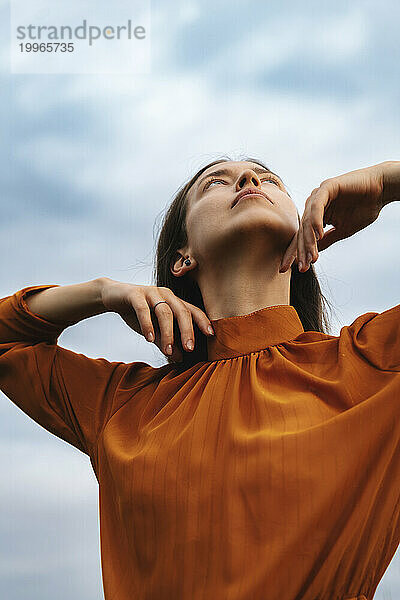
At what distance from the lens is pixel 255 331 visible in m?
2.53

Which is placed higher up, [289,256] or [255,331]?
[289,256]

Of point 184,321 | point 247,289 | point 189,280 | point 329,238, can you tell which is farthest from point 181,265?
point 329,238

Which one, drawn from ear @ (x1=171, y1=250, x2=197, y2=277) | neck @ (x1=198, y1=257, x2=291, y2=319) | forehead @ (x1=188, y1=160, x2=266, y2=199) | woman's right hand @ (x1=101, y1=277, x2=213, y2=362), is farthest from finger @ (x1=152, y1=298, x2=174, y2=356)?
forehead @ (x1=188, y1=160, x2=266, y2=199)

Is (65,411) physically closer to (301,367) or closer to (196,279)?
(196,279)

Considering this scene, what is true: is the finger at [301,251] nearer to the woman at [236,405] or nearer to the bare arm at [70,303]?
the woman at [236,405]

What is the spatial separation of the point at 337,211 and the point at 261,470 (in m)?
0.89

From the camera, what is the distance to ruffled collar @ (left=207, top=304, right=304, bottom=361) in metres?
2.52

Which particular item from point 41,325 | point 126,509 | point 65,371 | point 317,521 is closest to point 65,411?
point 65,371

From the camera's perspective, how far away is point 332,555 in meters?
2.02

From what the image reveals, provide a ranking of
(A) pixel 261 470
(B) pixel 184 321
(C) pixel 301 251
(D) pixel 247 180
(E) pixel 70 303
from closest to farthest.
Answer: (A) pixel 261 470
(C) pixel 301 251
(B) pixel 184 321
(D) pixel 247 180
(E) pixel 70 303

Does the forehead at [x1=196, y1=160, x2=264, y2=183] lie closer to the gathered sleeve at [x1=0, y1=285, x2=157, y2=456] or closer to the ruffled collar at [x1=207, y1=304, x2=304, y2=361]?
the ruffled collar at [x1=207, y1=304, x2=304, y2=361]

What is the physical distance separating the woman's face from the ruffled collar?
0.70 ft

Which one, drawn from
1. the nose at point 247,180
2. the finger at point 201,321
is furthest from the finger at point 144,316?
the nose at point 247,180

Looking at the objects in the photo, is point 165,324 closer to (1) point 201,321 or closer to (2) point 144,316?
(2) point 144,316
